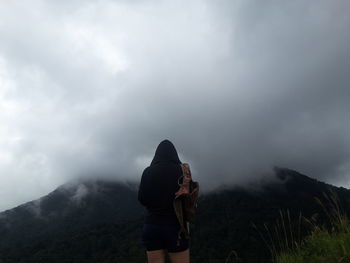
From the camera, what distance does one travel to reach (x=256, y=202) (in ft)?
546

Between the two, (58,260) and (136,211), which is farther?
(136,211)

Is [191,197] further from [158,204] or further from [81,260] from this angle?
[81,260]

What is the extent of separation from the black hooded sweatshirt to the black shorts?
0.05 metres

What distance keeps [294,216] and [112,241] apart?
9155 cm

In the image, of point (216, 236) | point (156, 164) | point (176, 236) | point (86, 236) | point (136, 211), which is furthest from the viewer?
point (136, 211)

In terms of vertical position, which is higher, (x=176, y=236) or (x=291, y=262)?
(x=176, y=236)

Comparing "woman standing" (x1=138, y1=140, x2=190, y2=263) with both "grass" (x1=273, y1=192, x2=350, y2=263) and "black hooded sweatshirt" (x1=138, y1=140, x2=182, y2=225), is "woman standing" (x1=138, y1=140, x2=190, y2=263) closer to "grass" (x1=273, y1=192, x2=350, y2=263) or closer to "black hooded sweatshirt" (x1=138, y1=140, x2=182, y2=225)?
"black hooded sweatshirt" (x1=138, y1=140, x2=182, y2=225)

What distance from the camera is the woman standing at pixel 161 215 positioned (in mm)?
3377

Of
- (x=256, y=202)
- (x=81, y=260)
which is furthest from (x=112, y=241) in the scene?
(x=256, y=202)

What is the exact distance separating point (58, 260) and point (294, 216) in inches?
2739

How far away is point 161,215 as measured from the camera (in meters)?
3.47

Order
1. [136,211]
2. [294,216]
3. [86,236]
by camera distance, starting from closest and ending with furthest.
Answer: [294,216] → [86,236] → [136,211]

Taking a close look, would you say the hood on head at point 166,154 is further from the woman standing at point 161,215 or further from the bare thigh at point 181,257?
the bare thigh at point 181,257

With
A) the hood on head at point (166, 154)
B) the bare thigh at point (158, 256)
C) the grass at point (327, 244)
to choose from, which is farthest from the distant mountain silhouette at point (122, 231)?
the bare thigh at point (158, 256)
